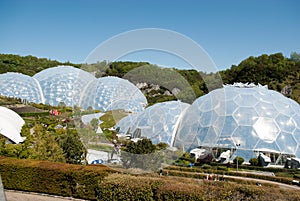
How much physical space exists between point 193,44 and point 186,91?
306 centimetres

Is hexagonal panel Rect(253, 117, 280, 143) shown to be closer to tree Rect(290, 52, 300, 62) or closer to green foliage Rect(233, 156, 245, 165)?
green foliage Rect(233, 156, 245, 165)

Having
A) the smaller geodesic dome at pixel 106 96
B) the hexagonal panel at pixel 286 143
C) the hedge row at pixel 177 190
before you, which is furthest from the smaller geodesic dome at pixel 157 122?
the hexagonal panel at pixel 286 143

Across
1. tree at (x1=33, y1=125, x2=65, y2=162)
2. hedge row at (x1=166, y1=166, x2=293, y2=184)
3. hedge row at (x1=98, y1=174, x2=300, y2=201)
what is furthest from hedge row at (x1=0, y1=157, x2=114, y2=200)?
hedge row at (x1=166, y1=166, x2=293, y2=184)

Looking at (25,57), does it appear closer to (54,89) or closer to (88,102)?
(54,89)

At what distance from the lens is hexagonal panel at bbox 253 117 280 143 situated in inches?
887

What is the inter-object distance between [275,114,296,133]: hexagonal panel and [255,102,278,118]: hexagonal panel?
1.43 ft

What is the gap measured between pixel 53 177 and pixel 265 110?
680 inches

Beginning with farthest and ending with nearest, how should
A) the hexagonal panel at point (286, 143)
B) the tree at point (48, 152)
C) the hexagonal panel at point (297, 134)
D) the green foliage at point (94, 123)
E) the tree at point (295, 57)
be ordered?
1. the tree at point (295, 57)
2. the hexagonal panel at point (297, 134)
3. the hexagonal panel at point (286, 143)
4. the tree at point (48, 152)
5. the green foliage at point (94, 123)

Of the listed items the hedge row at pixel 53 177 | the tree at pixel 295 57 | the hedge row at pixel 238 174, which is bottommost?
the hedge row at pixel 238 174

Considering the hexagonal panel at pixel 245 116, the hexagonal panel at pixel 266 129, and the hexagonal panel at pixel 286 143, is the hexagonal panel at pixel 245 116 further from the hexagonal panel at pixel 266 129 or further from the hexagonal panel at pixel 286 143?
the hexagonal panel at pixel 286 143

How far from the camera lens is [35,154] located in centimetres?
1537

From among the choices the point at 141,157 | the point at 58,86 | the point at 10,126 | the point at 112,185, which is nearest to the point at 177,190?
the point at 141,157

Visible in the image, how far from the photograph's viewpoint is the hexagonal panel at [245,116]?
76.1 feet

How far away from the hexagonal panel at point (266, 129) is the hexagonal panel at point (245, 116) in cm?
36
